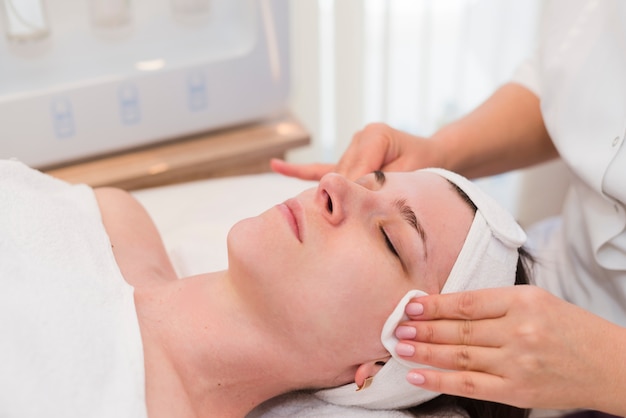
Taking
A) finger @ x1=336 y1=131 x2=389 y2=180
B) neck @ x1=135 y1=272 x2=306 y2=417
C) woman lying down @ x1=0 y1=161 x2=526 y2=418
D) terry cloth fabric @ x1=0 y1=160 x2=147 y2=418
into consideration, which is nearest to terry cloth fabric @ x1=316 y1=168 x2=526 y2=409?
woman lying down @ x1=0 y1=161 x2=526 y2=418

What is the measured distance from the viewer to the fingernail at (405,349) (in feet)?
3.97

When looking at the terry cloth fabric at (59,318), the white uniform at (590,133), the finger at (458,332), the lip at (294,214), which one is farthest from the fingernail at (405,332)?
the white uniform at (590,133)

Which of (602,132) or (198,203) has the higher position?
(602,132)

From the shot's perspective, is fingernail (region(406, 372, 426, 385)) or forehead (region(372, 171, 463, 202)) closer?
fingernail (region(406, 372, 426, 385))

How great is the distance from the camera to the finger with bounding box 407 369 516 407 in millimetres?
1152

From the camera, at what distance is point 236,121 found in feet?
6.75

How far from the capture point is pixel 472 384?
3.80 ft

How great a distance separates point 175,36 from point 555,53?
0.91 meters

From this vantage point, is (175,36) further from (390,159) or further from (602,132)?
(602,132)

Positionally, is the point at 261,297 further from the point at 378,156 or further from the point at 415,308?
the point at 378,156

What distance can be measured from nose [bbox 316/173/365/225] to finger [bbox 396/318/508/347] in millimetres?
209

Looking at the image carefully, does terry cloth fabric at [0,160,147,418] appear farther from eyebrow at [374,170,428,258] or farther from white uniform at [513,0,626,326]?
white uniform at [513,0,626,326]

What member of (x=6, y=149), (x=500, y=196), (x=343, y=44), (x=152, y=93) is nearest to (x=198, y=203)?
(x=152, y=93)

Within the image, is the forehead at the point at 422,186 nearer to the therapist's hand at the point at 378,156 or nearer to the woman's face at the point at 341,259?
the woman's face at the point at 341,259
